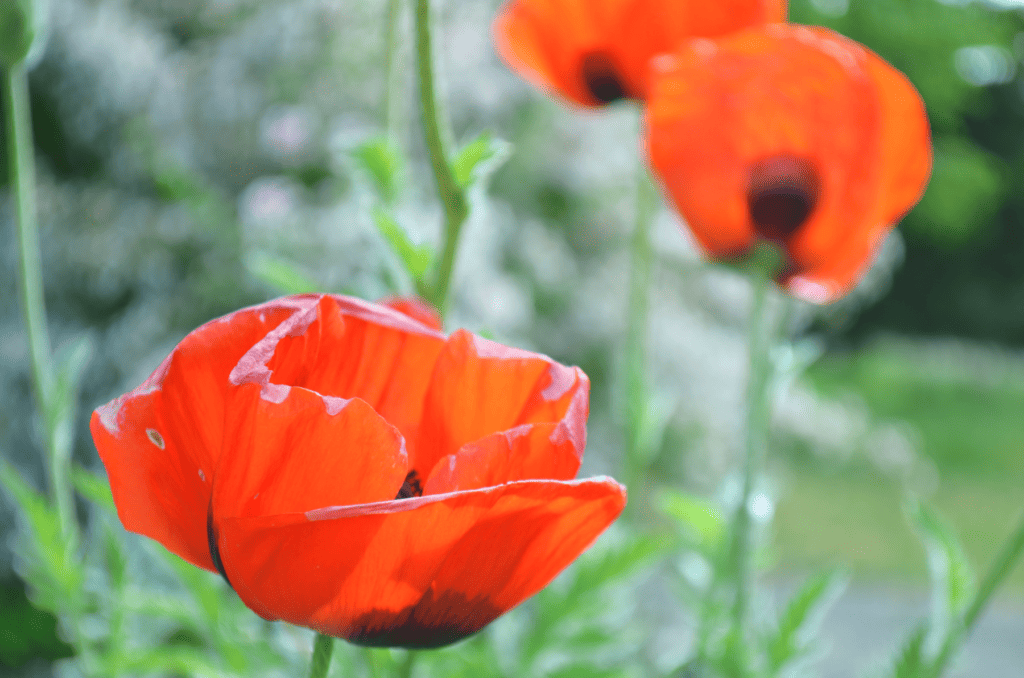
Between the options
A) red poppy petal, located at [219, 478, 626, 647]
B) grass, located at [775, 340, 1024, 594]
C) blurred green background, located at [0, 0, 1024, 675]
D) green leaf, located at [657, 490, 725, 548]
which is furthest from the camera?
grass, located at [775, 340, 1024, 594]

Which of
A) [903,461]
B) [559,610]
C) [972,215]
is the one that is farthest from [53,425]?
[972,215]

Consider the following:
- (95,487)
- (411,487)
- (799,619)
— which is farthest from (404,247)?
(799,619)

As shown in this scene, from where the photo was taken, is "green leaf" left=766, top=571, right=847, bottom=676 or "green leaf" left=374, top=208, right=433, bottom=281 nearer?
"green leaf" left=374, top=208, right=433, bottom=281

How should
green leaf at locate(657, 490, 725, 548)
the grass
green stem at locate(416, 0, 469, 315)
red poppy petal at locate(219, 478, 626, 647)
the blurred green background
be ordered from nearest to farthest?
red poppy petal at locate(219, 478, 626, 647)
green stem at locate(416, 0, 469, 315)
green leaf at locate(657, 490, 725, 548)
the blurred green background
the grass

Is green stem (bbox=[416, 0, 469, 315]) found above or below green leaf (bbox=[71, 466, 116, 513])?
above

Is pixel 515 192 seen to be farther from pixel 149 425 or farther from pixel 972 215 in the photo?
pixel 972 215

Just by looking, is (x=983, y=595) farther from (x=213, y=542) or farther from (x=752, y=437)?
(x=213, y=542)

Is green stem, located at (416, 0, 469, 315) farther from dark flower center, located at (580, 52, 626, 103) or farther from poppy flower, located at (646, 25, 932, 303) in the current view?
dark flower center, located at (580, 52, 626, 103)

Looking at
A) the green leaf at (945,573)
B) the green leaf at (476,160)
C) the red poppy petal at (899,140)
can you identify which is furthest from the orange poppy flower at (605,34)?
the green leaf at (945,573)

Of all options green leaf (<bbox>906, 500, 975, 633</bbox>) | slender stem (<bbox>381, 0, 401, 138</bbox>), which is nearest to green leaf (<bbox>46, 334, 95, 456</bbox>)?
slender stem (<bbox>381, 0, 401, 138</bbox>)
